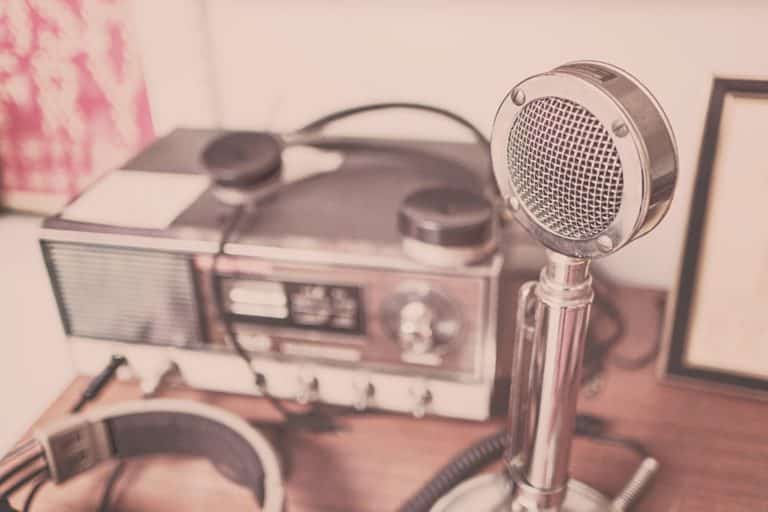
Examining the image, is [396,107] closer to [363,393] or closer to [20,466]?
[363,393]

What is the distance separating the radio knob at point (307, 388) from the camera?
760 millimetres

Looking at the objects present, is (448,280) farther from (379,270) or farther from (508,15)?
(508,15)

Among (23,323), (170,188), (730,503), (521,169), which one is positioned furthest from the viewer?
(23,323)

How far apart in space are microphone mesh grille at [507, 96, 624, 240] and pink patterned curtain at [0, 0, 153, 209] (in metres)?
0.69

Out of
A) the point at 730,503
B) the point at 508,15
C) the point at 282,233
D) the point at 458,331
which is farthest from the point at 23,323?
the point at 730,503

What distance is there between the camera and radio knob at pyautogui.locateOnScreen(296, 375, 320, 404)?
29.9 inches

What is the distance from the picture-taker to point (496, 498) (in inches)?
25.7

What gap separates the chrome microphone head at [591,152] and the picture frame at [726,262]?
317 millimetres

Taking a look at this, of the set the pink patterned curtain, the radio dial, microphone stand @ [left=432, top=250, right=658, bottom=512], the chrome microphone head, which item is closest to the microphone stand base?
microphone stand @ [left=432, top=250, right=658, bottom=512]

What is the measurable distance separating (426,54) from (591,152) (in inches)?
21.4

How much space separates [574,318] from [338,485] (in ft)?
→ 1.00

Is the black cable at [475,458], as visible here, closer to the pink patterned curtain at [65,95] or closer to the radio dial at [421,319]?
the radio dial at [421,319]

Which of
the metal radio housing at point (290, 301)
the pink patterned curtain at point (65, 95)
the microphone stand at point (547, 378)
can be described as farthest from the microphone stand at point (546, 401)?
the pink patterned curtain at point (65, 95)

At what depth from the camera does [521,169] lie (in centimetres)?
49
